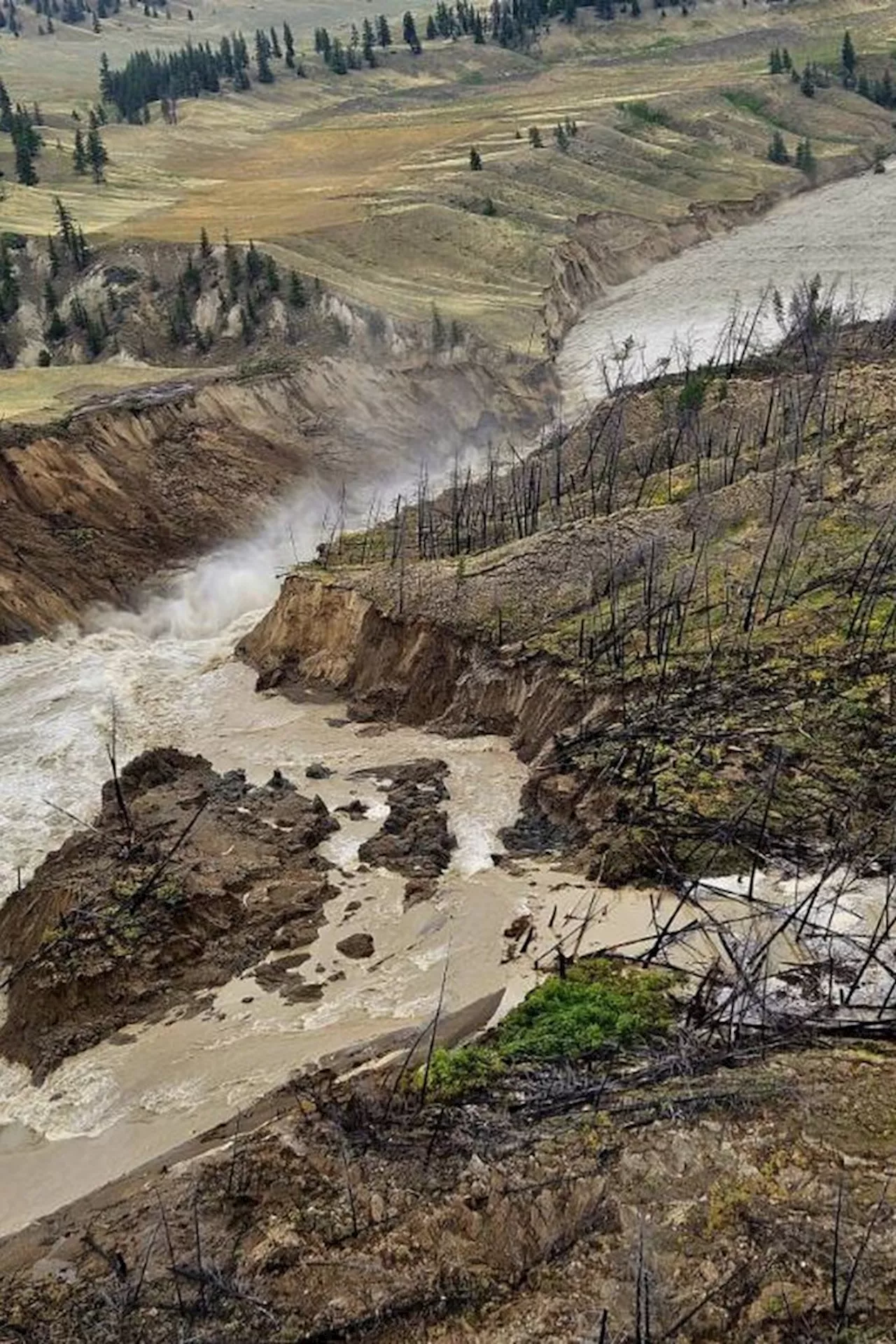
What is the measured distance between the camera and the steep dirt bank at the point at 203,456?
137 ft

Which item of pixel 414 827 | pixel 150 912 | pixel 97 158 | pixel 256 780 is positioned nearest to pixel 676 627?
pixel 414 827

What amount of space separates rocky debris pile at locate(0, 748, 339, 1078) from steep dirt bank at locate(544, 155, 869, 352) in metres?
45.0

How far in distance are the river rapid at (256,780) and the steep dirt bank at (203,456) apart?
4.28 ft

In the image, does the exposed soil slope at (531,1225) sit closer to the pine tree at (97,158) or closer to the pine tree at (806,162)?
the pine tree at (97,158)

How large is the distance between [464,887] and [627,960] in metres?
5.15

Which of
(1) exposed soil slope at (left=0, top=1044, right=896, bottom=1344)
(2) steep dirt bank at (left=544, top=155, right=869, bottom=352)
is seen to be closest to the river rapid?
(1) exposed soil slope at (left=0, top=1044, right=896, bottom=1344)

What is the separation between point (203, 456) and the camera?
158ft

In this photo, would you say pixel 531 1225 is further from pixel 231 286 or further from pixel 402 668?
pixel 231 286

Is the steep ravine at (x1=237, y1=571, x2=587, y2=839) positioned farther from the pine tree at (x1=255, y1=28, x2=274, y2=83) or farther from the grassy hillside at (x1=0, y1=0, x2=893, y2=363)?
the pine tree at (x1=255, y1=28, x2=274, y2=83)

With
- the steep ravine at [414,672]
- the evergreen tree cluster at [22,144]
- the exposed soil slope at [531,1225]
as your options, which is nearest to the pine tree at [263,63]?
the evergreen tree cluster at [22,144]

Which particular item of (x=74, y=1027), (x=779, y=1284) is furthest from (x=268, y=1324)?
(x=74, y=1027)

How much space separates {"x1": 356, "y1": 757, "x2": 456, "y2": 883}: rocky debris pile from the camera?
79.8 feet

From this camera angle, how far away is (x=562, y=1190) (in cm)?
1319

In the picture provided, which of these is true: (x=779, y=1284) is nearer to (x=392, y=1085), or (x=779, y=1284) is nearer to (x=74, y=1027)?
(x=392, y=1085)
